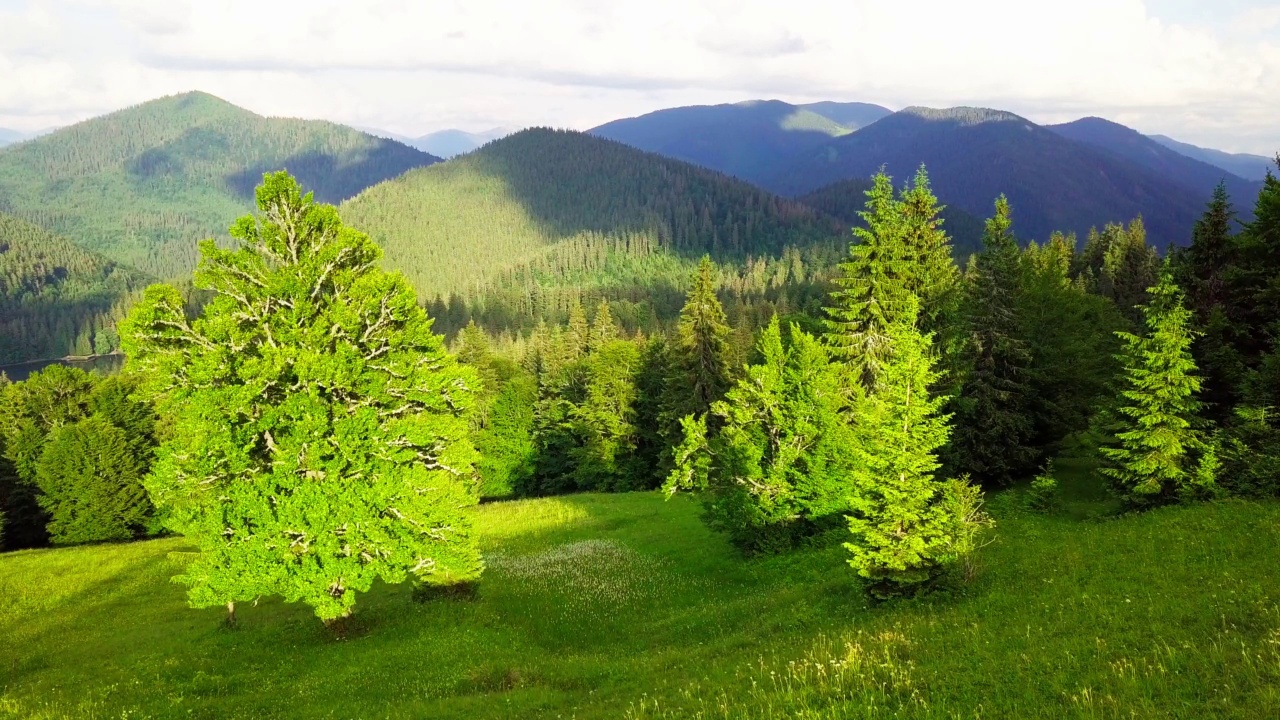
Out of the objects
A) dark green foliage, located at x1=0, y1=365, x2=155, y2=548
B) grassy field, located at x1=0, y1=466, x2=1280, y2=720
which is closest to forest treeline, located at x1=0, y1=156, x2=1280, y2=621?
grassy field, located at x1=0, y1=466, x2=1280, y2=720

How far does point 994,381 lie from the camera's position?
115ft

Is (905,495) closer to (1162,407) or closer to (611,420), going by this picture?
(1162,407)

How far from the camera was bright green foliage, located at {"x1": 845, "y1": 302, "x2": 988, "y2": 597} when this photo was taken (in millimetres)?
16453

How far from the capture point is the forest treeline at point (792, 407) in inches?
741

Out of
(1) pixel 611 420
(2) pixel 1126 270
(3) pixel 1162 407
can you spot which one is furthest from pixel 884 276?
(2) pixel 1126 270

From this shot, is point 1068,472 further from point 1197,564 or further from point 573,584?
point 573,584

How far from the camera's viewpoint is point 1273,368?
25.2 meters

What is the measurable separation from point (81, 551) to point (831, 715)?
2275 inches

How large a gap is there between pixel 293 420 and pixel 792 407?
19.3 metres

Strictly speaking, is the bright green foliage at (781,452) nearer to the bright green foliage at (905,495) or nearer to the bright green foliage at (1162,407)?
the bright green foliage at (905,495)

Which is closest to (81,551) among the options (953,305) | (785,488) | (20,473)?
(20,473)

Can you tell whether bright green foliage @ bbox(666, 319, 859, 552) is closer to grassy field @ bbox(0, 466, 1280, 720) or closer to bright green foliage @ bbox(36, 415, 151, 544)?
grassy field @ bbox(0, 466, 1280, 720)

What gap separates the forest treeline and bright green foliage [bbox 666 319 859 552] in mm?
109

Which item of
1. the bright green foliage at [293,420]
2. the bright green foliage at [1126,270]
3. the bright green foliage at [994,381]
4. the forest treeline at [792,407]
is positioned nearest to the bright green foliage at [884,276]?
the forest treeline at [792,407]
